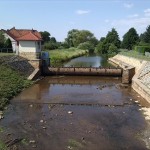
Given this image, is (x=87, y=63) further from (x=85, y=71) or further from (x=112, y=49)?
(x=112, y=49)

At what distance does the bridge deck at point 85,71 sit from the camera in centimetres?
3803

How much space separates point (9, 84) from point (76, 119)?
35.0ft

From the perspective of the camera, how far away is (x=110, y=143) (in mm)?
14648

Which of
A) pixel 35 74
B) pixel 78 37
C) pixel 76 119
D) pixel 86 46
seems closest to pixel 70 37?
pixel 78 37

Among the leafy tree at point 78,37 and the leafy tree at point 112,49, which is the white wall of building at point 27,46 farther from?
the leafy tree at point 78,37

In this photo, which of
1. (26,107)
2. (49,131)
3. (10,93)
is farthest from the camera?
(10,93)

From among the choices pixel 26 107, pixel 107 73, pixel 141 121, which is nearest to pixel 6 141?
pixel 26 107

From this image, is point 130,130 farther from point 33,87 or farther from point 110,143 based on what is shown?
point 33,87

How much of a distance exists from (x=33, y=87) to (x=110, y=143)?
16.8 meters

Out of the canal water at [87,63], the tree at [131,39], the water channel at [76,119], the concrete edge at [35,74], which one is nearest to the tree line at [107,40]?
the tree at [131,39]

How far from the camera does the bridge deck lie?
38.0 metres

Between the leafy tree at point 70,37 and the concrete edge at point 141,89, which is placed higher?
the leafy tree at point 70,37

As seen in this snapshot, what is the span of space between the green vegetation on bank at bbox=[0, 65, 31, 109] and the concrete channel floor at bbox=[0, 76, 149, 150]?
683mm

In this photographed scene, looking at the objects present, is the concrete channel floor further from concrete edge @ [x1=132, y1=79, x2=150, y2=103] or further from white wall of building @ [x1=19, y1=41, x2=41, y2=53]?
white wall of building @ [x1=19, y1=41, x2=41, y2=53]
